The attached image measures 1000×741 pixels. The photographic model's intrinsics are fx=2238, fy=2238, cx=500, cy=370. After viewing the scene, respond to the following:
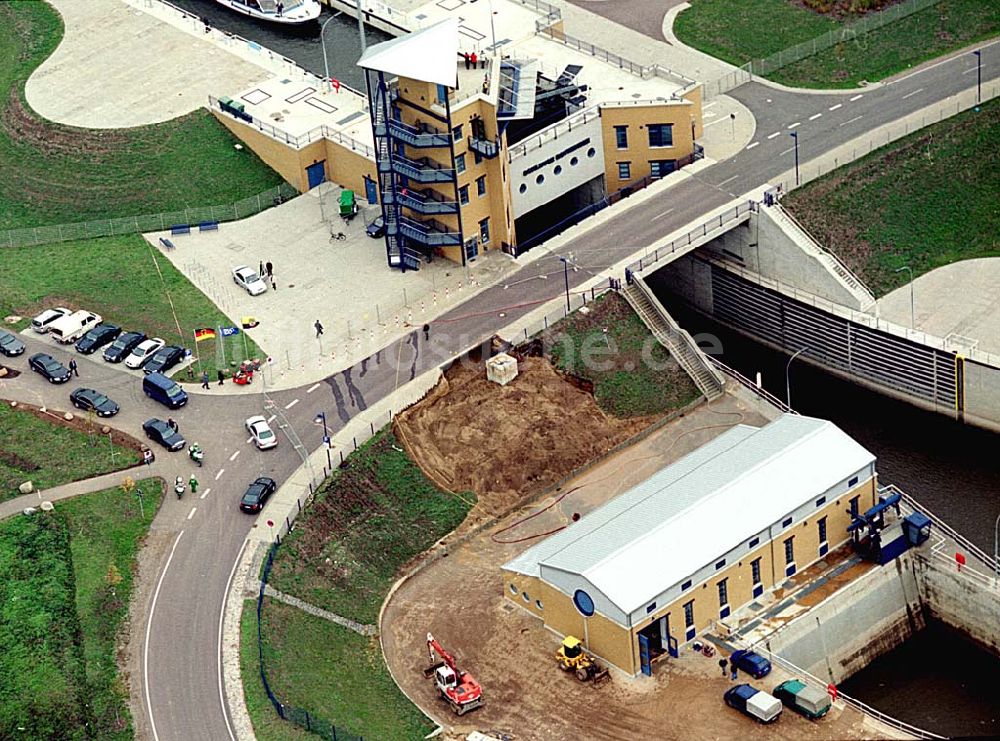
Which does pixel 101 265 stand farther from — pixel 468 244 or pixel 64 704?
pixel 64 704

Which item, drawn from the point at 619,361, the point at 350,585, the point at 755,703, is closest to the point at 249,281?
the point at 619,361

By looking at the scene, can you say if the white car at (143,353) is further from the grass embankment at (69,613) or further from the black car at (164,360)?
the grass embankment at (69,613)

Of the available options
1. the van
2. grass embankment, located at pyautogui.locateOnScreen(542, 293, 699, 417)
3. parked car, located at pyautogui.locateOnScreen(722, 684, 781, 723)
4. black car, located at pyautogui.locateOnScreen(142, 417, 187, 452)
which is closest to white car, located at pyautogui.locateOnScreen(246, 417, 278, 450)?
black car, located at pyautogui.locateOnScreen(142, 417, 187, 452)

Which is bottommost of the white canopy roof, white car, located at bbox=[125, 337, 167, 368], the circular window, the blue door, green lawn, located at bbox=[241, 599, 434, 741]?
green lawn, located at bbox=[241, 599, 434, 741]

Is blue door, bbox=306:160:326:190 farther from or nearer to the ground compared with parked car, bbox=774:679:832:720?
farther from the ground

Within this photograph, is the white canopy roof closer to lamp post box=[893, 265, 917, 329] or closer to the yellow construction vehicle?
lamp post box=[893, 265, 917, 329]

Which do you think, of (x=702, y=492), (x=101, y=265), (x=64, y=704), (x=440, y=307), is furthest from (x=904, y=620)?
(x=101, y=265)
